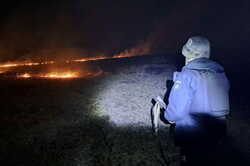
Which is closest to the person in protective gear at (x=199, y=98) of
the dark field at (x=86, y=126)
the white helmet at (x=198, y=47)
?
the white helmet at (x=198, y=47)

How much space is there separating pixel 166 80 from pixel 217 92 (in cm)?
545

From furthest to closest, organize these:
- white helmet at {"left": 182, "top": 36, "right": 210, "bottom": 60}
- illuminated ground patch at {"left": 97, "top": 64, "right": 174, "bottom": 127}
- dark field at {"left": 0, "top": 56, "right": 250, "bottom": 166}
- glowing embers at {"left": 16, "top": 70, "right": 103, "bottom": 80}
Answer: glowing embers at {"left": 16, "top": 70, "right": 103, "bottom": 80} < illuminated ground patch at {"left": 97, "top": 64, "right": 174, "bottom": 127} < dark field at {"left": 0, "top": 56, "right": 250, "bottom": 166} < white helmet at {"left": 182, "top": 36, "right": 210, "bottom": 60}

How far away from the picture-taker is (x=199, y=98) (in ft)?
10.9

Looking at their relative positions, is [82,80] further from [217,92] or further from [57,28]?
[57,28]

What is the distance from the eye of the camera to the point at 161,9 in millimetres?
27219

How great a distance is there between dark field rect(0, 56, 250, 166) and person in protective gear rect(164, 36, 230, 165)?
3.41ft

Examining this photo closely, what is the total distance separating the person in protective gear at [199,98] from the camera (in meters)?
3.25

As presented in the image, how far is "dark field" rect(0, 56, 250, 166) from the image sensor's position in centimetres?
452

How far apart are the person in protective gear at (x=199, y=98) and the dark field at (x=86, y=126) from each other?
104cm

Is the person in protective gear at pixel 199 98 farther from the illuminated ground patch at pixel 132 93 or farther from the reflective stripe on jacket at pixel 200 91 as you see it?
the illuminated ground patch at pixel 132 93

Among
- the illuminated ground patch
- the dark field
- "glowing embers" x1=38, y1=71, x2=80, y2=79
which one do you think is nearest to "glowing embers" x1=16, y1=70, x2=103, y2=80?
"glowing embers" x1=38, y1=71, x2=80, y2=79

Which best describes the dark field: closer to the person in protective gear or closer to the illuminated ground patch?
the illuminated ground patch

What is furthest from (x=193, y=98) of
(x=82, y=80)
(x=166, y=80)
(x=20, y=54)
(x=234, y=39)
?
(x=234, y=39)

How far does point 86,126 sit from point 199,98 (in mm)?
3246
